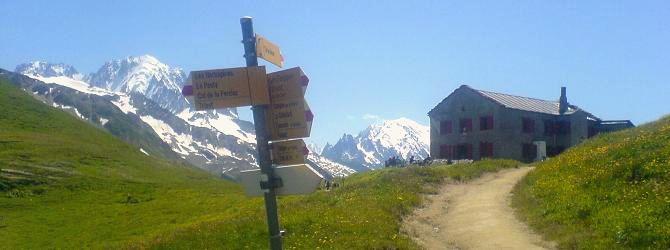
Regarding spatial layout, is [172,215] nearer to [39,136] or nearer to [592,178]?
[592,178]

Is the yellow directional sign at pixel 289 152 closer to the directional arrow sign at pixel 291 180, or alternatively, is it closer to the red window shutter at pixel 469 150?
the directional arrow sign at pixel 291 180

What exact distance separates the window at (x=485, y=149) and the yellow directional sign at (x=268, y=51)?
202ft

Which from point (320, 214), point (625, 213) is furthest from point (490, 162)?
point (625, 213)

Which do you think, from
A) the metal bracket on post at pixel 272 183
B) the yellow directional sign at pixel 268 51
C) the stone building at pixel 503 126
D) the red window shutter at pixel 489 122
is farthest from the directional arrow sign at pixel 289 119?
the red window shutter at pixel 489 122

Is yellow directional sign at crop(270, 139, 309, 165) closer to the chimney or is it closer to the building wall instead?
the building wall

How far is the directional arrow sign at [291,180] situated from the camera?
8031 millimetres

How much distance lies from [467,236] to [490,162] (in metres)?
27.5

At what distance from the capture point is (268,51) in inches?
335

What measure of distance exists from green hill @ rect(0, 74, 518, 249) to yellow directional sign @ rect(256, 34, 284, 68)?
30.1 feet

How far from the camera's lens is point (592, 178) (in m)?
22.3

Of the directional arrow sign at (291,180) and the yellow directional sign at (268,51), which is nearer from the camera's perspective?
the directional arrow sign at (291,180)

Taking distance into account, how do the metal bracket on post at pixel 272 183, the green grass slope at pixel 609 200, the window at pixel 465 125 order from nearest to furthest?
the metal bracket on post at pixel 272 183 → the green grass slope at pixel 609 200 → the window at pixel 465 125

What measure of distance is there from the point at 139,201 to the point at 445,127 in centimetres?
4039

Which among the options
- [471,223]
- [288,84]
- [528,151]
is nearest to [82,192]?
[528,151]
